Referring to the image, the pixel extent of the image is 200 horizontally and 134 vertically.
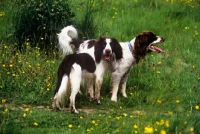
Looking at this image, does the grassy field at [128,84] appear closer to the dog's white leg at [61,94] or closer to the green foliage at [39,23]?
the dog's white leg at [61,94]

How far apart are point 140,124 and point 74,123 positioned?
115 cm

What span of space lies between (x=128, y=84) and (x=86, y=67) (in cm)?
154

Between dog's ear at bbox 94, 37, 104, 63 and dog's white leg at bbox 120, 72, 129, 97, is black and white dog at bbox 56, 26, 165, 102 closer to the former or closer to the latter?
dog's white leg at bbox 120, 72, 129, 97

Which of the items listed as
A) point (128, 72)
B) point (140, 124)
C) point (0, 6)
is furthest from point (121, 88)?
point (0, 6)

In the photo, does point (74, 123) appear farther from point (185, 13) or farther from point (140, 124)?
point (185, 13)

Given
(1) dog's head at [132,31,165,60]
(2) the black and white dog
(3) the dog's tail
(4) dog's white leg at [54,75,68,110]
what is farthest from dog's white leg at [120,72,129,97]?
(4) dog's white leg at [54,75,68,110]

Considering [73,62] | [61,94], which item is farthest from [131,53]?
[61,94]

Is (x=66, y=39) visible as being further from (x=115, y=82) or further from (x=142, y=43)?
(x=142, y=43)

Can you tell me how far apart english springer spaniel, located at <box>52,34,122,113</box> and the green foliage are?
1475 millimetres

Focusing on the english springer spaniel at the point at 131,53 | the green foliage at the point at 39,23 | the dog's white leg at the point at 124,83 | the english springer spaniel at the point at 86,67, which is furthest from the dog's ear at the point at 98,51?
the green foliage at the point at 39,23

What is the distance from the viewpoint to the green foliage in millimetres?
10477

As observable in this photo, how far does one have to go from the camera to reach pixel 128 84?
31.0 feet

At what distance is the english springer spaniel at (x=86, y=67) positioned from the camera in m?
7.70

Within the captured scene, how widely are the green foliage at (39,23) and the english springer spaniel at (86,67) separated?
4.84ft
